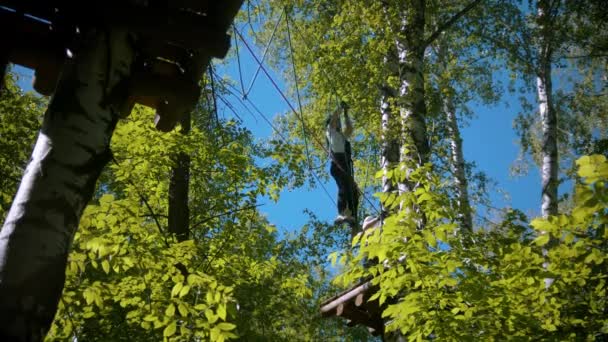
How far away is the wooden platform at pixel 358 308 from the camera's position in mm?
5891

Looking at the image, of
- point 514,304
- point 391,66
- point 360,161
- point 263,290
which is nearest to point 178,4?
point 514,304

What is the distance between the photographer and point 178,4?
8.85ft

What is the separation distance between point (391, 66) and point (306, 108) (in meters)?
5.48

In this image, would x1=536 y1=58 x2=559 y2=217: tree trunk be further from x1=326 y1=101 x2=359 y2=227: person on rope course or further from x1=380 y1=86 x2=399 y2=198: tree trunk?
x1=326 y1=101 x2=359 y2=227: person on rope course

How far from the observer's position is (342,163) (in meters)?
8.34

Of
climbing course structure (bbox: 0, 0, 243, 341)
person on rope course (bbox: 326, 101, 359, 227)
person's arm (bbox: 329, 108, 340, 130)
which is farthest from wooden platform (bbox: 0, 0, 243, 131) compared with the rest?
person's arm (bbox: 329, 108, 340, 130)

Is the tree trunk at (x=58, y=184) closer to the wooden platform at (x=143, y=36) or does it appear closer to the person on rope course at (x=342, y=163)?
the wooden platform at (x=143, y=36)

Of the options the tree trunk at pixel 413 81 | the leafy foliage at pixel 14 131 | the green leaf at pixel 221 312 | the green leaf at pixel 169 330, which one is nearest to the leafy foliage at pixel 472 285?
the green leaf at pixel 221 312

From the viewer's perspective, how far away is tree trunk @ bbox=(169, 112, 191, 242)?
7.34 meters

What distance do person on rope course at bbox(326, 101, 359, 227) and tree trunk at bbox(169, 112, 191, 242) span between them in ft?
7.52

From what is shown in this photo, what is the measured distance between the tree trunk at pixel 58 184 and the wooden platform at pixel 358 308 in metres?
4.31

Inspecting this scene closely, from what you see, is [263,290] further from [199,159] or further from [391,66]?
[391,66]

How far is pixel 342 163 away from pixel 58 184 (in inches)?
263

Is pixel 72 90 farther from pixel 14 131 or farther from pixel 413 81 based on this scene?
pixel 413 81
